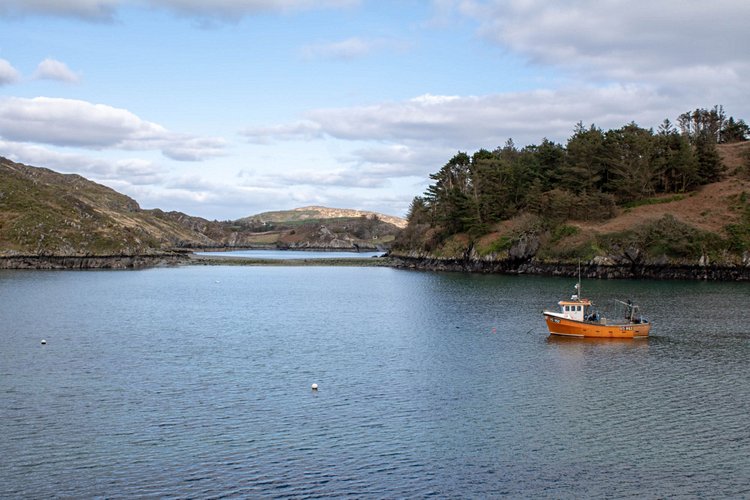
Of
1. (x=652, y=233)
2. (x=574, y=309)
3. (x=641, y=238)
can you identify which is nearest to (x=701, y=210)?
(x=652, y=233)

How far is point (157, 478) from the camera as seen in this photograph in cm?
2711

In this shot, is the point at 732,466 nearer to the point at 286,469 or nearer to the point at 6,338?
the point at 286,469

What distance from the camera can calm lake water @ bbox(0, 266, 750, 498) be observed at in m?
27.5

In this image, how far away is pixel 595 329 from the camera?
64.6m

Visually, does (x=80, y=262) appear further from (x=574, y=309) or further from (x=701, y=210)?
(x=701, y=210)

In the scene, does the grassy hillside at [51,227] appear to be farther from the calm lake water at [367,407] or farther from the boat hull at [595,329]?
the boat hull at [595,329]

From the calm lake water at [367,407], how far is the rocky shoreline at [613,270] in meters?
47.0

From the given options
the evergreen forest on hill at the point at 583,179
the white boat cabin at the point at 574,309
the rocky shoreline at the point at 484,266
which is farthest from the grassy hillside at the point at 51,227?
the white boat cabin at the point at 574,309

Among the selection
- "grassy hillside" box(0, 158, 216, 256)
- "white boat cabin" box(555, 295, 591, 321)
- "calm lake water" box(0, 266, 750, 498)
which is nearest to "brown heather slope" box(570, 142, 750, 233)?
"calm lake water" box(0, 266, 750, 498)

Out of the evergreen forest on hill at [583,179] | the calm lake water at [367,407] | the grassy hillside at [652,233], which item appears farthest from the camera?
the evergreen forest on hill at [583,179]

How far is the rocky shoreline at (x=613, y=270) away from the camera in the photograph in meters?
122

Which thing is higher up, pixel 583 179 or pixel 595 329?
pixel 583 179

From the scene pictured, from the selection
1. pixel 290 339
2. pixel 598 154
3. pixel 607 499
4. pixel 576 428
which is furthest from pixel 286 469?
pixel 598 154

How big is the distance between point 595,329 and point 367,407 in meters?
34.5
